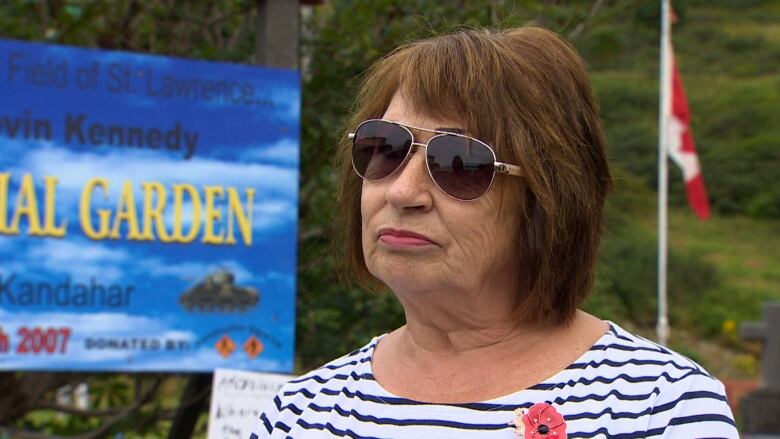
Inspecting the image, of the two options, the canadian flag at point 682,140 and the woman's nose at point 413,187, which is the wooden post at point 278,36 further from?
the canadian flag at point 682,140

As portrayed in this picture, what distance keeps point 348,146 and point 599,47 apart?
3476mm

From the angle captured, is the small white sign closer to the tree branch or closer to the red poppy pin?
the red poppy pin

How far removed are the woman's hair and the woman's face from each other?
1.4 inches

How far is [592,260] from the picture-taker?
177 centimetres

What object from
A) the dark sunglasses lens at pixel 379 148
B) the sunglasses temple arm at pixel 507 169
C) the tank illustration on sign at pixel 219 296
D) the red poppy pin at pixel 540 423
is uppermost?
the dark sunglasses lens at pixel 379 148

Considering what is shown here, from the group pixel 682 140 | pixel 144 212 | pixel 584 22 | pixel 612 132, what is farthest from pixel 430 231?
pixel 612 132

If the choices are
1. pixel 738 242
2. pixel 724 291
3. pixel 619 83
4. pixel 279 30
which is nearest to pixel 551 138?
pixel 279 30

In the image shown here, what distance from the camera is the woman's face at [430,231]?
5.32 ft

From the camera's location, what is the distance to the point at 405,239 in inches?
64.0

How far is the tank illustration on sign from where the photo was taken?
3.71 meters

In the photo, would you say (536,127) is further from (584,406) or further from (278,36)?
(278,36)

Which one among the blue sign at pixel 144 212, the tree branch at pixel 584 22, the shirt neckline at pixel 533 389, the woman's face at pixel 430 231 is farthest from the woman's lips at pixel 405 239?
the tree branch at pixel 584 22

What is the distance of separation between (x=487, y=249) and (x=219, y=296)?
225 centimetres

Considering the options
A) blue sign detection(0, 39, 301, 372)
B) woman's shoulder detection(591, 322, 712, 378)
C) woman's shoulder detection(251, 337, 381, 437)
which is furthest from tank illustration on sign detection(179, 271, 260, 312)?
woman's shoulder detection(591, 322, 712, 378)
